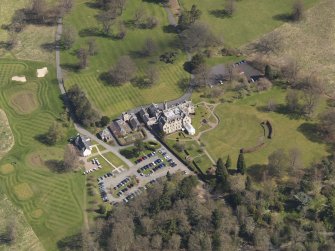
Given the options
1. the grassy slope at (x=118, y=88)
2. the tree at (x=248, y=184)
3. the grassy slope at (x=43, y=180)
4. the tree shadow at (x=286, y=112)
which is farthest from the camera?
the grassy slope at (x=118, y=88)

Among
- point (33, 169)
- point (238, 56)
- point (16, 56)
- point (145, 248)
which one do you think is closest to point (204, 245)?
point (145, 248)

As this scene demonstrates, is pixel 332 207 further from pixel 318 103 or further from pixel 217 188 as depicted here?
pixel 318 103

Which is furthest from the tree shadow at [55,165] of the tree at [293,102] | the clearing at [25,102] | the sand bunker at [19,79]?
the tree at [293,102]

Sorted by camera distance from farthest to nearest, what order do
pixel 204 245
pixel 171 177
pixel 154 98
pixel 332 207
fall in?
pixel 154 98, pixel 171 177, pixel 332 207, pixel 204 245

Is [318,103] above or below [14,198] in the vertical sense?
above

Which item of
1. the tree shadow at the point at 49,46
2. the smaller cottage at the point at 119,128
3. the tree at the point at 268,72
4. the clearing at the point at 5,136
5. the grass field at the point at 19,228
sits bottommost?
the grass field at the point at 19,228

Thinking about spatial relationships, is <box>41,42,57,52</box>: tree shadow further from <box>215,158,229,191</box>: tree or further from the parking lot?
<box>215,158,229,191</box>: tree

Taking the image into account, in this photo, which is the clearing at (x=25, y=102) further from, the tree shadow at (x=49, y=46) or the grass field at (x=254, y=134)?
the grass field at (x=254, y=134)
